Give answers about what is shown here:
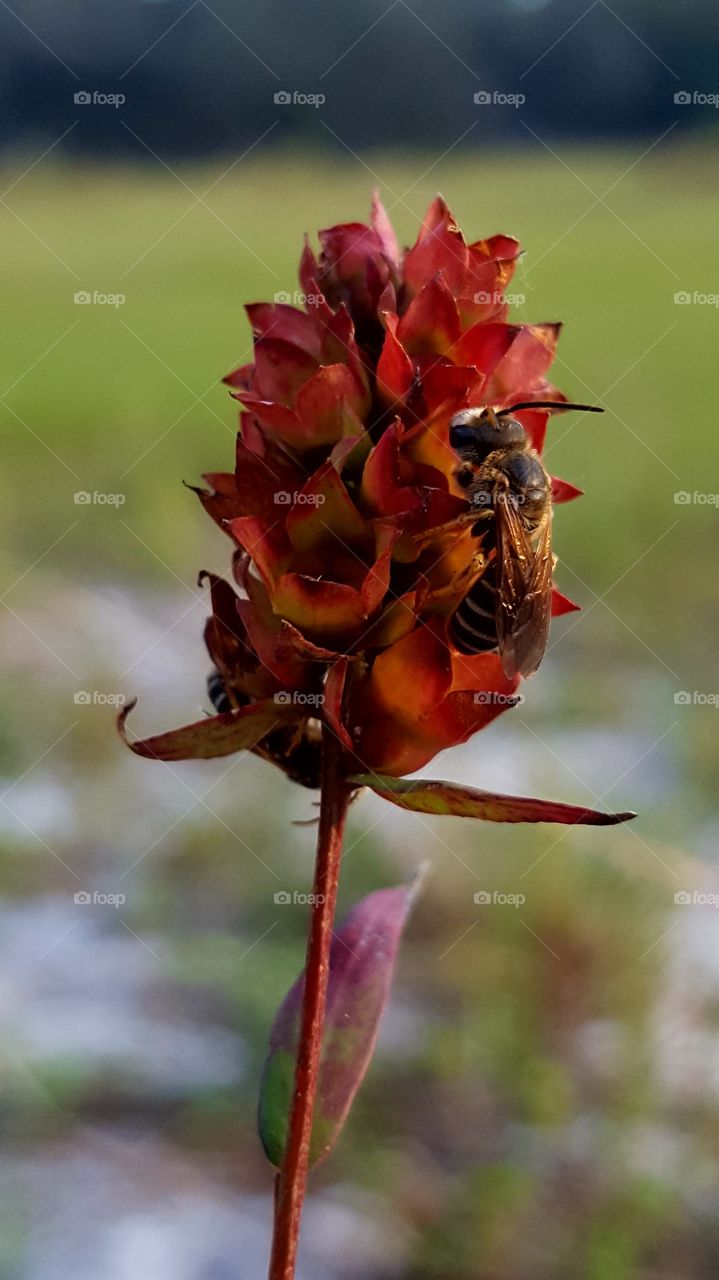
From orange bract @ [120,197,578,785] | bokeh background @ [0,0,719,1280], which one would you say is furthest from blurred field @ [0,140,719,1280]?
orange bract @ [120,197,578,785]

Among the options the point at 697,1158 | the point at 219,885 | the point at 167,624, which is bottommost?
the point at 697,1158

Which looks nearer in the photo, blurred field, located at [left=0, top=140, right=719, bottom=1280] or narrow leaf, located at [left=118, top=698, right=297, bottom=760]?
narrow leaf, located at [left=118, top=698, right=297, bottom=760]

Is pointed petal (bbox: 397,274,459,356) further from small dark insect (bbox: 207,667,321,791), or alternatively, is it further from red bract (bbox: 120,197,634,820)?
small dark insect (bbox: 207,667,321,791)

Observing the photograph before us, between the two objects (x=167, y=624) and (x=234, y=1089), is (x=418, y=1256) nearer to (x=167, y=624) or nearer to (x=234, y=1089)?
(x=234, y=1089)

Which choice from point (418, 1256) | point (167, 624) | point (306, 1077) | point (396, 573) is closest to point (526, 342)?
point (396, 573)

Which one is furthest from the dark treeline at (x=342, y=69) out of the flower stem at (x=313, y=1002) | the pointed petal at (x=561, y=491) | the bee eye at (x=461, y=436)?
the flower stem at (x=313, y=1002)

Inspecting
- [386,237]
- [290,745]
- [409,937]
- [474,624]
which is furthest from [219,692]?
[409,937]

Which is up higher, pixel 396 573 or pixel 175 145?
pixel 175 145

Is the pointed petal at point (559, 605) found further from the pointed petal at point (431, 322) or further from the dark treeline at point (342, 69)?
the dark treeline at point (342, 69)
